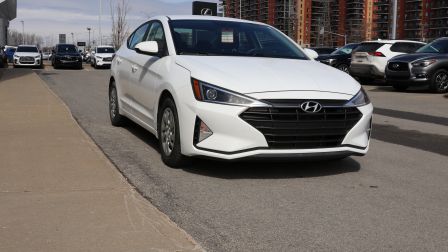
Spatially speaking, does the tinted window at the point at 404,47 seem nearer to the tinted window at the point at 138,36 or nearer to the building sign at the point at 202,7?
the building sign at the point at 202,7

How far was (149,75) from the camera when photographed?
6.58 m

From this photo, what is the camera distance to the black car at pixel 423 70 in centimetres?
1606

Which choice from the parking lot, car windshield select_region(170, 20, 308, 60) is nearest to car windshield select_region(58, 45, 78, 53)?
the parking lot

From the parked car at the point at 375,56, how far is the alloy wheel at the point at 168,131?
46.9 ft

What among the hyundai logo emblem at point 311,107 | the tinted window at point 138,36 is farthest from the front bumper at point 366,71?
the hyundai logo emblem at point 311,107

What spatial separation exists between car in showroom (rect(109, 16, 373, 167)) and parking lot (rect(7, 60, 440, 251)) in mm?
315

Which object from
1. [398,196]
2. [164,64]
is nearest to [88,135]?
[164,64]

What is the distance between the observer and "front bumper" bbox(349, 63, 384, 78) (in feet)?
62.4

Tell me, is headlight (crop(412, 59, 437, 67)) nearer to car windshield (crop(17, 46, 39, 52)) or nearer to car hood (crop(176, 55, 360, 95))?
car hood (crop(176, 55, 360, 95))

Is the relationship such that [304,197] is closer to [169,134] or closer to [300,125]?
[300,125]

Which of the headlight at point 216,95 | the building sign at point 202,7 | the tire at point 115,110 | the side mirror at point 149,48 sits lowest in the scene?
the tire at point 115,110

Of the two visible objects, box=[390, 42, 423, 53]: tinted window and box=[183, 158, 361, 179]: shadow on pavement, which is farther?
box=[390, 42, 423, 53]: tinted window

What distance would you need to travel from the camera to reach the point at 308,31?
415 feet

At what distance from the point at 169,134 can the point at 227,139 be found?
93 cm
